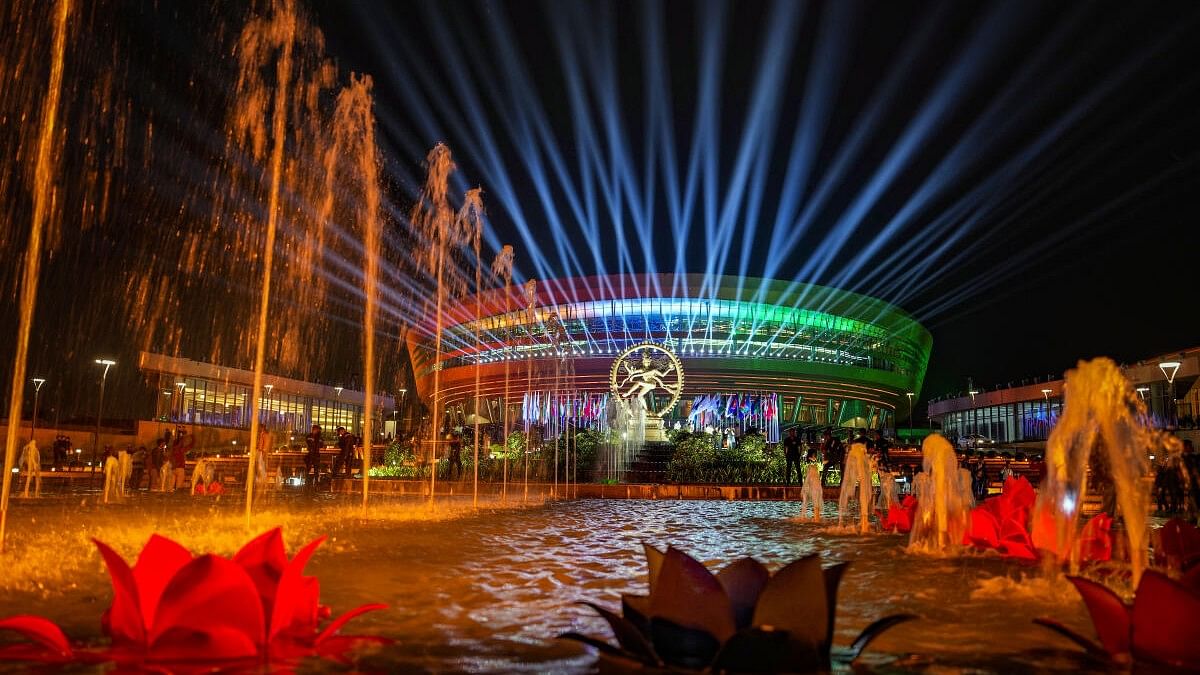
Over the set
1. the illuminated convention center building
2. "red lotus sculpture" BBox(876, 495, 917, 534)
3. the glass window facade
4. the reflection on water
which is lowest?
the reflection on water

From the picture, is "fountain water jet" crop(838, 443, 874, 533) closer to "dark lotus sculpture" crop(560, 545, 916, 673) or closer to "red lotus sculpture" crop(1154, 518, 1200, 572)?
"red lotus sculpture" crop(1154, 518, 1200, 572)

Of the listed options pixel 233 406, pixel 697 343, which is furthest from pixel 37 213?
pixel 233 406

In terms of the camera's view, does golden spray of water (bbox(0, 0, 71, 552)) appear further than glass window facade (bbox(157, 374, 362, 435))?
No

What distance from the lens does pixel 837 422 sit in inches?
2591

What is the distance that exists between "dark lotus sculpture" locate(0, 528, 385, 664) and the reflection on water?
1.46 feet

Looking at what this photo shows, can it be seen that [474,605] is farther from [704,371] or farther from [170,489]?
[704,371]

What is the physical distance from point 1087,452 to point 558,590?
4.52 m

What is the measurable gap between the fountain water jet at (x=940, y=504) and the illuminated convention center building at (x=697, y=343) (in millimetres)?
45448

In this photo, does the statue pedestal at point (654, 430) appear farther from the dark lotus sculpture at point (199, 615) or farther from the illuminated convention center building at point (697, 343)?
the dark lotus sculpture at point (199, 615)

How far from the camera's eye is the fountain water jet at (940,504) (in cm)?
925

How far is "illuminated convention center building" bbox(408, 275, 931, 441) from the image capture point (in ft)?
193

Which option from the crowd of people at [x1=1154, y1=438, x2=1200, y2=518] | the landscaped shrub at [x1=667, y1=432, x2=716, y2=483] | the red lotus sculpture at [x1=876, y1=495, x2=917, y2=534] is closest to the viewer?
the red lotus sculpture at [x1=876, y1=495, x2=917, y2=534]

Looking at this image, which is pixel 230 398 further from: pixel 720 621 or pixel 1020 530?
pixel 720 621

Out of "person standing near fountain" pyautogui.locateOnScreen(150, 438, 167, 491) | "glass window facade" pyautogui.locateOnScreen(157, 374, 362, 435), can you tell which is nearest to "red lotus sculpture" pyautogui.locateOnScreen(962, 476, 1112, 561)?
"person standing near fountain" pyautogui.locateOnScreen(150, 438, 167, 491)
